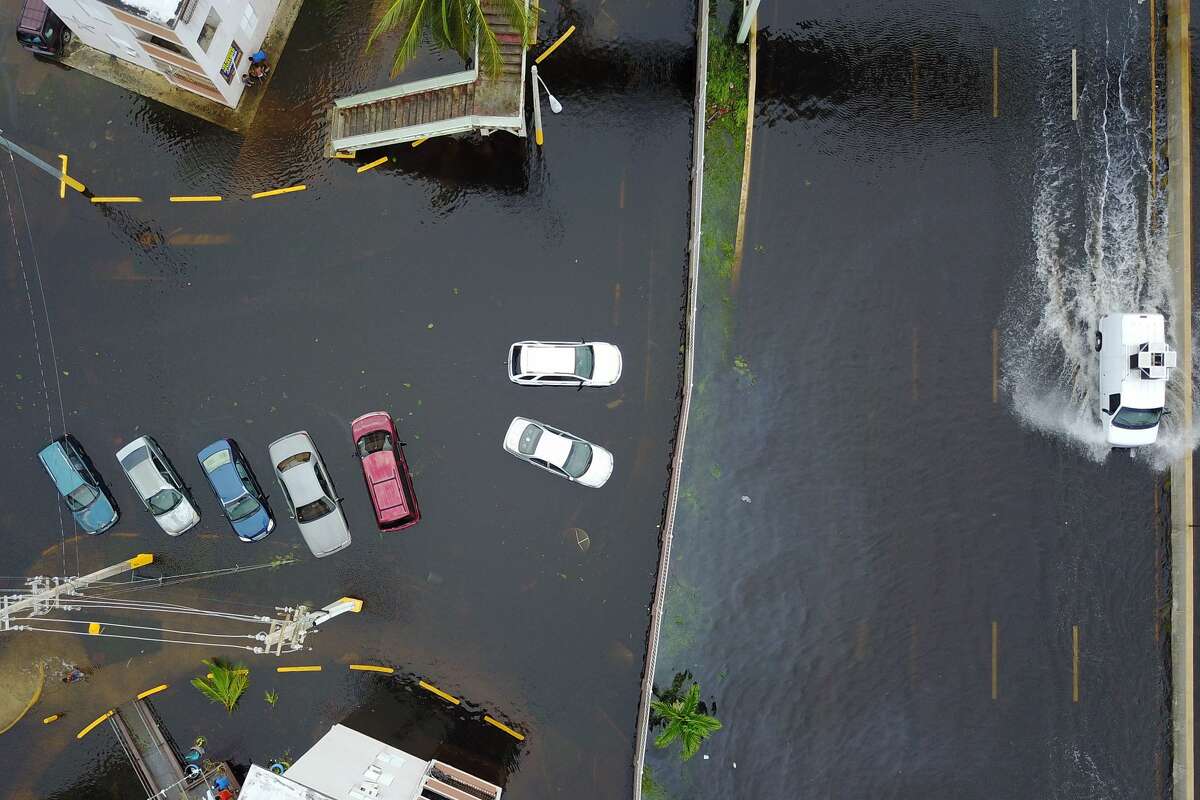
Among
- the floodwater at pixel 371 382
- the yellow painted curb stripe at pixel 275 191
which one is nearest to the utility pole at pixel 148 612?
the floodwater at pixel 371 382

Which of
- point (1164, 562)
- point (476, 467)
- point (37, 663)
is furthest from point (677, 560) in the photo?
point (37, 663)

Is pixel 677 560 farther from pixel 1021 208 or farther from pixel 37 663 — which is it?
pixel 37 663

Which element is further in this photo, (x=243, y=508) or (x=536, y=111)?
(x=536, y=111)

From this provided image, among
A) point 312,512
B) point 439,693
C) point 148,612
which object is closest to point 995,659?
point 439,693

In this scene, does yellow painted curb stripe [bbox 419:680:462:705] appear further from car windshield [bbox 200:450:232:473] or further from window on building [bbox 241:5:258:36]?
window on building [bbox 241:5:258:36]

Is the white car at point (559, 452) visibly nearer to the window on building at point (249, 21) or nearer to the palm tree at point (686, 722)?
the palm tree at point (686, 722)

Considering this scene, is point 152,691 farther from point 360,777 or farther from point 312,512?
point 360,777
